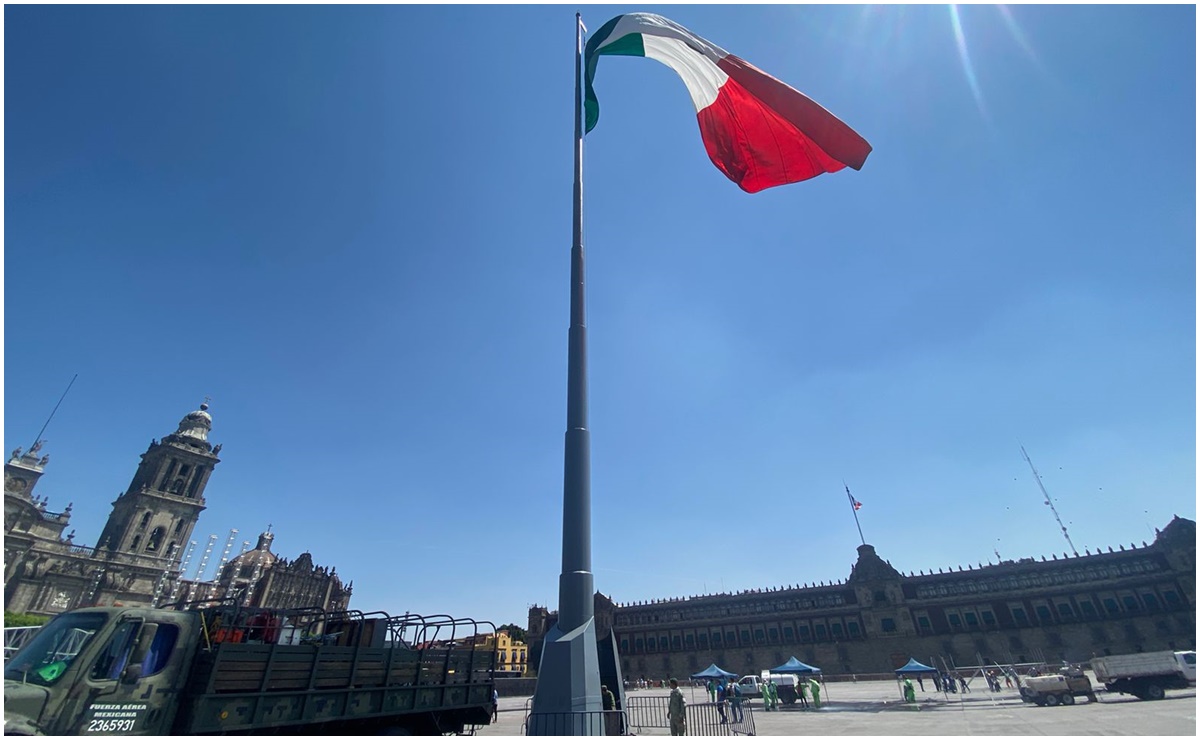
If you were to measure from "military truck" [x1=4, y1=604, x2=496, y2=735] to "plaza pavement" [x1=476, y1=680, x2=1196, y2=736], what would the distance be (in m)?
11.2

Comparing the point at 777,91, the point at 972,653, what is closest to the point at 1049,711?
the point at 777,91

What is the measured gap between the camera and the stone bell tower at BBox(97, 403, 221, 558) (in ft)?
198

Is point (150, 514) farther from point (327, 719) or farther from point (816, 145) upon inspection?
point (816, 145)

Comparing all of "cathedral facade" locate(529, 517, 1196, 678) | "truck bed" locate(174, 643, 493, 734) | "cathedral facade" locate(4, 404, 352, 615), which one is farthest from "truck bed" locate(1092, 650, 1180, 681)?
"cathedral facade" locate(4, 404, 352, 615)

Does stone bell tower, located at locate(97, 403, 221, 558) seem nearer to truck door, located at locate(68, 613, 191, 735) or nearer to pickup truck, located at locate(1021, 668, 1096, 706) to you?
truck door, located at locate(68, 613, 191, 735)

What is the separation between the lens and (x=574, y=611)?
6.41 metres

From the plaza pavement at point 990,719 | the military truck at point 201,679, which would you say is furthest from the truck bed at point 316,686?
the plaza pavement at point 990,719

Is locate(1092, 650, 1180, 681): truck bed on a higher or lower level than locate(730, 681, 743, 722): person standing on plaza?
higher

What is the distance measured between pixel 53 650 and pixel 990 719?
24.2 m

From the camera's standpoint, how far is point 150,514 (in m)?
61.5

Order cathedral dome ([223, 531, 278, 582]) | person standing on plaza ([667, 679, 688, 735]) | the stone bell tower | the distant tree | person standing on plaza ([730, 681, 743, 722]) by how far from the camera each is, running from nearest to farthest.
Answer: person standing on plaza ([667, 679, 688, 735]) < person standing on plaza ([730, 681, 743, 722]) < the stone bell tower < cathedral dome ([223, 531, 278, 582]) < the distant tree

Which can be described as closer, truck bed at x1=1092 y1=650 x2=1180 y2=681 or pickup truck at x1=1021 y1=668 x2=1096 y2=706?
truck bed at x1=1092 y1=650 x2=1180 y2=681

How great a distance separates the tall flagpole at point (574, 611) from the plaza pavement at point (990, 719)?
1332 centimetres

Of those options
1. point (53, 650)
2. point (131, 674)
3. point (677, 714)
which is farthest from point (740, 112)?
point (677, 714)
